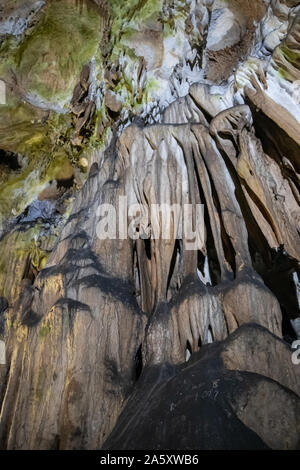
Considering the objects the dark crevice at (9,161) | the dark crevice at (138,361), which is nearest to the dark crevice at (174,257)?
the dark crevice at (138,361)

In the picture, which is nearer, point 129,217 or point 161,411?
point 161,411

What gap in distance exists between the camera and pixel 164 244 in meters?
3.51

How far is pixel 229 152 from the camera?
12.0ft

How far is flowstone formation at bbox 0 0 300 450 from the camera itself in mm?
2420

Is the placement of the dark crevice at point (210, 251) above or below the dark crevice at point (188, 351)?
above

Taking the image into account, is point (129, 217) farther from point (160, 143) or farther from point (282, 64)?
point (282, 64)

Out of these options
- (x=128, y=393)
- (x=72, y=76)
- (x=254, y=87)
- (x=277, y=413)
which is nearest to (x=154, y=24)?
(x=72, y=76)

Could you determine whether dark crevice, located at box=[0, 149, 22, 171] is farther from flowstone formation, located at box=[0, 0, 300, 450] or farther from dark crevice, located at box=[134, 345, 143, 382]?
dark crevice, located at box=[134, 345, 143, 382]

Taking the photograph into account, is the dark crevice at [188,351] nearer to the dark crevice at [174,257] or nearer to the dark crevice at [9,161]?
the dark crevice at [174,257]

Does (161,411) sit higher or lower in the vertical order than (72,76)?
lower

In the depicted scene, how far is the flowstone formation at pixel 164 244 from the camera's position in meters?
2.42

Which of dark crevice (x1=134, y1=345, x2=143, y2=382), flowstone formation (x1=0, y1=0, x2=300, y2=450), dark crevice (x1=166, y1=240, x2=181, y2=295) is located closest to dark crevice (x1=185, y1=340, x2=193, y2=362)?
flowstone formation (x1=0, y1=0, x2=300, y2=450)

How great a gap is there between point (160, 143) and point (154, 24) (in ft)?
6.21
